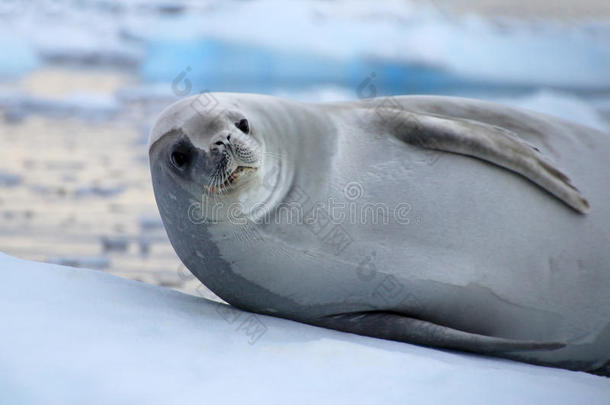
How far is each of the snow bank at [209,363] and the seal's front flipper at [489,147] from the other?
557 millimetres

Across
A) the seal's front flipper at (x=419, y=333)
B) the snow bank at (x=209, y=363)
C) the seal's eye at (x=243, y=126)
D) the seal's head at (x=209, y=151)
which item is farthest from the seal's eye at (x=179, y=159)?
the seal's front flipper at (x=419, y=333)

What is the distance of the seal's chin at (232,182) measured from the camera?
195cm

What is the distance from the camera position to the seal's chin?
1952 millimetres

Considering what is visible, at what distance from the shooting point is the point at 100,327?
1905mm

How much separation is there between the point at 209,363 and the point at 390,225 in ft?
2.20

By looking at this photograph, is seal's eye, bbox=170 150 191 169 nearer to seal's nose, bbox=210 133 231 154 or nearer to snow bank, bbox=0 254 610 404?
seal's nose, bbox=210 133 231 154

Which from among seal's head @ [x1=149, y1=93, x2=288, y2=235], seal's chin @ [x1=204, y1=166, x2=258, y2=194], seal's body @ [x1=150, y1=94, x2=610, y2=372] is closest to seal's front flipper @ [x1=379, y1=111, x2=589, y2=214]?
seal's body @ [x1=150, y1=94, x2=610, y2=372]

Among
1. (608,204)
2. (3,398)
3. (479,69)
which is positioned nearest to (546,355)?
(608,204)

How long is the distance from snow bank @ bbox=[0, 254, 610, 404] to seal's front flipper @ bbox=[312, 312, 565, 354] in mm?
50

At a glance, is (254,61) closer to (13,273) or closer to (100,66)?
(100,66)

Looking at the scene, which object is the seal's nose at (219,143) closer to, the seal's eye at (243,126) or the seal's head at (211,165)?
the seal's head at (211,165)

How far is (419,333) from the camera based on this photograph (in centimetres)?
207

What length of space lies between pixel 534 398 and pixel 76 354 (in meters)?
1.04

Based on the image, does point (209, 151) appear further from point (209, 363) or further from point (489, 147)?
point (489, 147)
